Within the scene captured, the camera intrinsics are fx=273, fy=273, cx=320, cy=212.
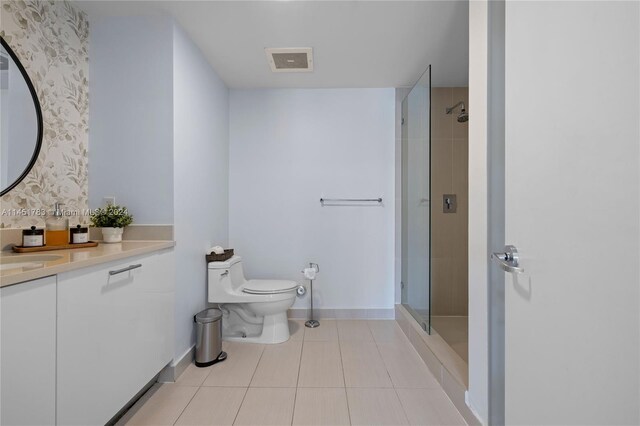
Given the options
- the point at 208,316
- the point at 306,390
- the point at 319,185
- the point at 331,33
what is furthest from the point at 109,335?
the point at 331,33

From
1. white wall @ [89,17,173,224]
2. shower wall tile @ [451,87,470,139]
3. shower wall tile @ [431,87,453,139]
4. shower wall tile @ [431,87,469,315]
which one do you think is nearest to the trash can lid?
white wall @ [89,17,173,224]

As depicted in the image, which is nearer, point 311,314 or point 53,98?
point 53,98

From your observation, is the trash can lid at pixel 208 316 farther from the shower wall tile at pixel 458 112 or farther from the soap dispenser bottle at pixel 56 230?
the shower wall tile at pixel 458 112

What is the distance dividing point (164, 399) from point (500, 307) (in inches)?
68.7

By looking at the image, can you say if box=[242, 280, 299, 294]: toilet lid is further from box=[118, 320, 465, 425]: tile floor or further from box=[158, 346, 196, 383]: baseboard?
box=[158, 346, 196, 383]: baseboard

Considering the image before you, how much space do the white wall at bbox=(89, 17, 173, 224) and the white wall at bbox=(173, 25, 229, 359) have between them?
59 mm

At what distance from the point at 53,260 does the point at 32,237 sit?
307 millimetres

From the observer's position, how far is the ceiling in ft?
5.17

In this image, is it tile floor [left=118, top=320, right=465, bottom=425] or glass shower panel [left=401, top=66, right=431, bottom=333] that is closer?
tile floor [left=118, top=320, right=465, bottom=425]

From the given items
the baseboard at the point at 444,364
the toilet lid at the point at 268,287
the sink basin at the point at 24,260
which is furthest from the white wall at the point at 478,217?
the sink basin at the point at 24,260

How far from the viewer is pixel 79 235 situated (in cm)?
146

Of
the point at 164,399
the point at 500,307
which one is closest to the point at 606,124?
the point at 500,307

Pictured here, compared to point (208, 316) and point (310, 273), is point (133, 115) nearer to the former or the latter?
point (208, 316)

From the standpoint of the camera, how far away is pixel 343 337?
227 cm
